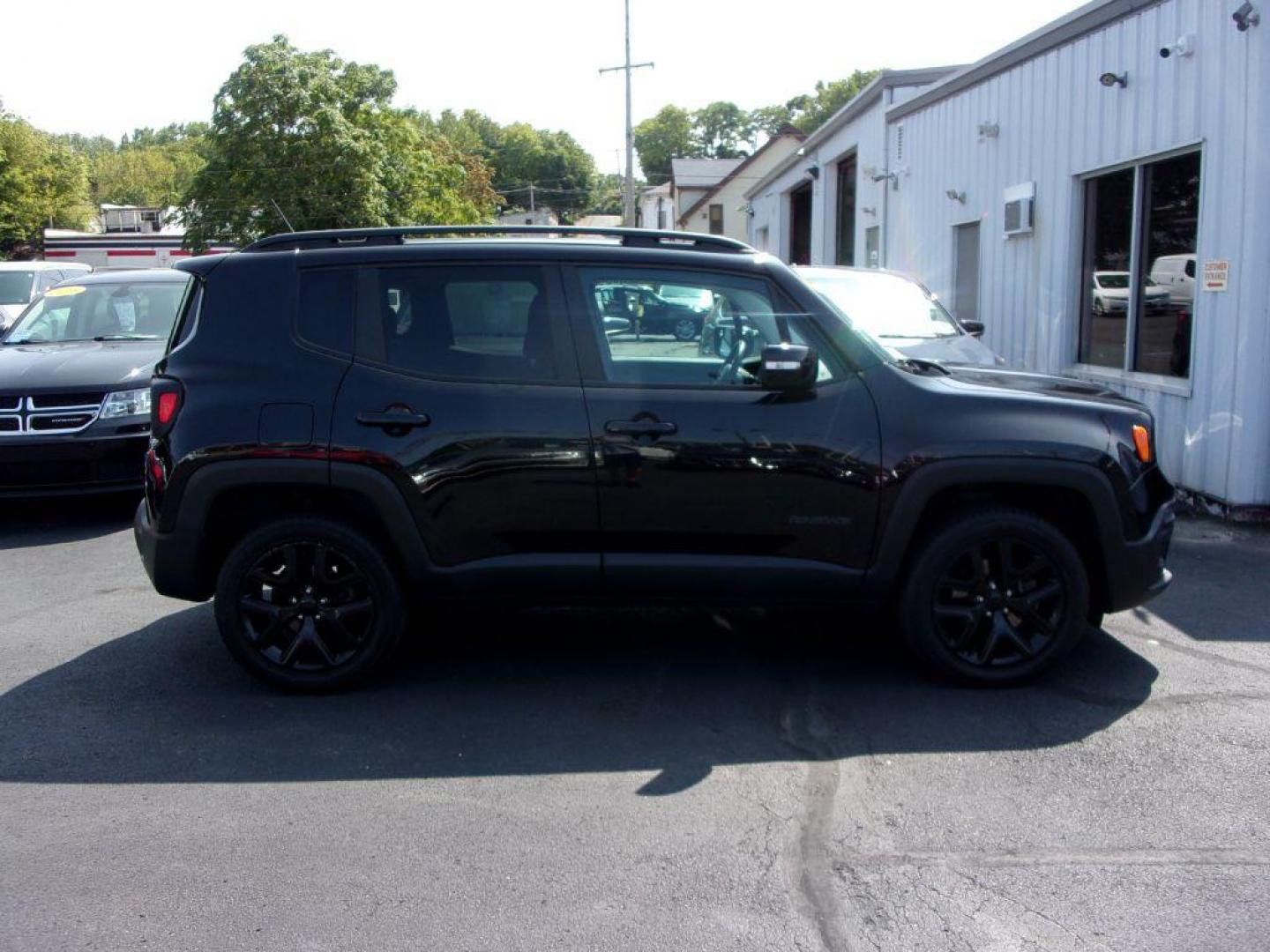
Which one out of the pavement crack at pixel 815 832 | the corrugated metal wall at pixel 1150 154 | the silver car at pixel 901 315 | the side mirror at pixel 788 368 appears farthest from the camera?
the silver car at pixel 901 315

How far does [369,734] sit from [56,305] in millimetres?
7055

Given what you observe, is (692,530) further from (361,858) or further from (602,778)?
(361,858)

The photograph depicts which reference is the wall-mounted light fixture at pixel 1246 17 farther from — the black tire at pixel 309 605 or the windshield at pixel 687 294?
the black tire at pixel 309 605

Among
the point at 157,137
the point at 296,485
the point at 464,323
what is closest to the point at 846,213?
the point at 464,323

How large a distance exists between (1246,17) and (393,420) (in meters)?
6.30

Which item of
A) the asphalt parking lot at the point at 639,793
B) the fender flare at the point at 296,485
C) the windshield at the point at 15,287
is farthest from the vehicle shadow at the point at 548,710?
the windshield at the point at 15,287

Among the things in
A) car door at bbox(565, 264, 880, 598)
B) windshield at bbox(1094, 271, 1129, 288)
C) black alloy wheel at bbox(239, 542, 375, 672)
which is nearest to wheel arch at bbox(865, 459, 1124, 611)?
car door at bbox(565, 264, 880, 598)

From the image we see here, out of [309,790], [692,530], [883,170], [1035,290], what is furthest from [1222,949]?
[883,170]

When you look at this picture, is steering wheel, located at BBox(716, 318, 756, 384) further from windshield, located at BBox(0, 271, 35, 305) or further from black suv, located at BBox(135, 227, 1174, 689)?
windshield, located at BBox(0, 271, 35, 305)

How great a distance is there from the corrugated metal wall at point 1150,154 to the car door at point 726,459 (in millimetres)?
4516

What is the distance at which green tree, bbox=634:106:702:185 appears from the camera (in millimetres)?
137125

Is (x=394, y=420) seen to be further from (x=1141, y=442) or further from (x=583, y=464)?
(x=1141, y=442)

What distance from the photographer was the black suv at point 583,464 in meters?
4.97

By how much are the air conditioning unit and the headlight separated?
26.3ft
